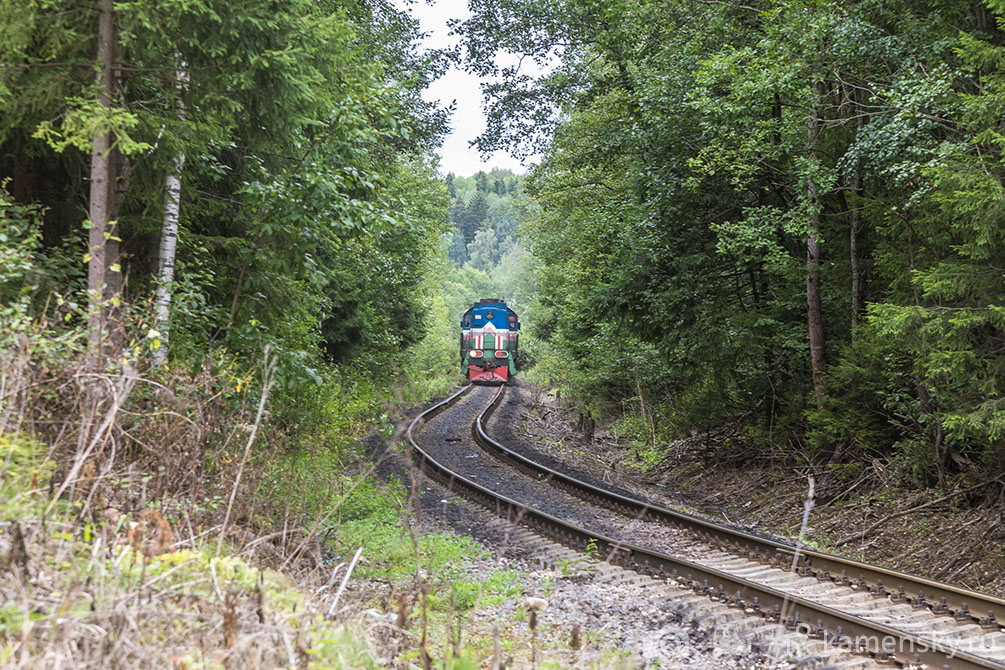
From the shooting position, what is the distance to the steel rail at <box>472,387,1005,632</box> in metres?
5.85

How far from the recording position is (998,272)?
283 inches

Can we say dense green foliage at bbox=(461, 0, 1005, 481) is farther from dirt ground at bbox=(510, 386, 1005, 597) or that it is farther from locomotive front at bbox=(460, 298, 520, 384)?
locomotive front at bbox=(460, 298, 520, 384)

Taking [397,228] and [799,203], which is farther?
[799,203]

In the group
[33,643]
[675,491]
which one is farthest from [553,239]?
[33,643]

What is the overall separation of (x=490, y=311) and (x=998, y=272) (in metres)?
26.4

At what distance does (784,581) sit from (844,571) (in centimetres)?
63

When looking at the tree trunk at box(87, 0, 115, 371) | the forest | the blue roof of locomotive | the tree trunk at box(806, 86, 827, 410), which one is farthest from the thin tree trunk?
the blue roof of locomotive

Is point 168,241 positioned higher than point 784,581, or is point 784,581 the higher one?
point 168,241

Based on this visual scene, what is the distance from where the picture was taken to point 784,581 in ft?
23.1

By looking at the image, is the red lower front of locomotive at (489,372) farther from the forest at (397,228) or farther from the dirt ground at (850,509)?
the dirt ground at (850,509)

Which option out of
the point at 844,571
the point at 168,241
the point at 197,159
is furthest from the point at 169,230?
the point at 844,571

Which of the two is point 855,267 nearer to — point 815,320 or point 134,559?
point 815,320

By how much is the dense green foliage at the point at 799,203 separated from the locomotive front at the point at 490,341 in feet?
51.7

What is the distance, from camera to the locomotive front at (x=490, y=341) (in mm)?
33000
